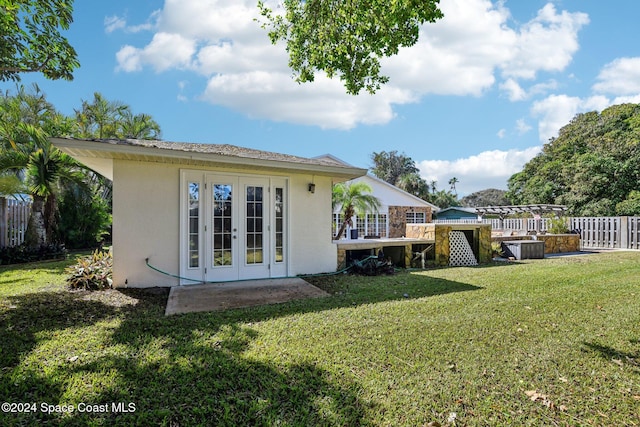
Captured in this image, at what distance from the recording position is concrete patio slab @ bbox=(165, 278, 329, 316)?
5324 mm

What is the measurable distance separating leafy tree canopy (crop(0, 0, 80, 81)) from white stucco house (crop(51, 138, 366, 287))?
7.97ft

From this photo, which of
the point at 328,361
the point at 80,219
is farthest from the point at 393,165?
the point at 328,361

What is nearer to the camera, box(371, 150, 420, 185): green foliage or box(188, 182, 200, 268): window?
box(188, 182, 200, 268): window

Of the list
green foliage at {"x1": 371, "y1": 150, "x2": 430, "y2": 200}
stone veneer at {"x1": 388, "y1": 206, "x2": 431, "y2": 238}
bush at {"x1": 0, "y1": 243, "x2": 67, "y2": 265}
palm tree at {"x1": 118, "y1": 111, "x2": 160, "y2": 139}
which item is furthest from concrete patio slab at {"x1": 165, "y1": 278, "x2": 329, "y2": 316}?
green foliage at {"x1": 371, "y1": 150, "x2": 430, "y2": 200}

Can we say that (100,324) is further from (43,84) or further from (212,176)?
(43,84)

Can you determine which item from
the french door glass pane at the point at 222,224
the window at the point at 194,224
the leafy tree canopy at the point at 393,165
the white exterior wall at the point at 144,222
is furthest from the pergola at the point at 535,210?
the leafy tree canopy at the point at 393,165

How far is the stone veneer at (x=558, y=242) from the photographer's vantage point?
14578 mm

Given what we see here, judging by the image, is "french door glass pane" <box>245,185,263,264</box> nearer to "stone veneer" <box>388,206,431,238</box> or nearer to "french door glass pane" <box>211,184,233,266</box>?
"french door glass pane" <box>211,184,233,266</box>

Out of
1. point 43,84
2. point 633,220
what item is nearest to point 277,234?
point 633,220

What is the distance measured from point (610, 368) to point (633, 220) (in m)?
16.9

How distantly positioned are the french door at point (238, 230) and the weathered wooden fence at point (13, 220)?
850 cm

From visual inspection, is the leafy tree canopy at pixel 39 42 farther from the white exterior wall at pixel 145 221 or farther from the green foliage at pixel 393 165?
the green foliage at pixel 393 165

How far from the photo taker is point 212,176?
7129 mm

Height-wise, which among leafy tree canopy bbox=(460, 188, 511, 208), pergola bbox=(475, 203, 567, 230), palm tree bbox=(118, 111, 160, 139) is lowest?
pergola bbox=(475, 203, 567, 230)
